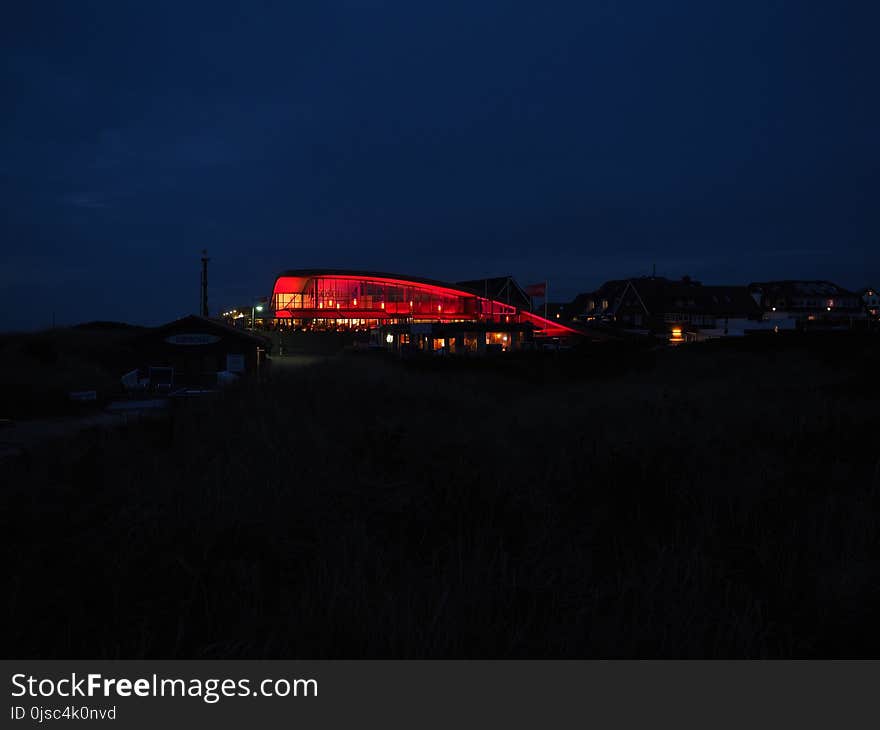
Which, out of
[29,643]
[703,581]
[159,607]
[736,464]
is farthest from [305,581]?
[736,464]

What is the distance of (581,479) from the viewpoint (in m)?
5.60

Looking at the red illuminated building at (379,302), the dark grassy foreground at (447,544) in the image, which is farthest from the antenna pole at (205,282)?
the dark grassy foreground at (447,544)

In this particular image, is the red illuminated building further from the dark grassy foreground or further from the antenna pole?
the dark grassy foreground

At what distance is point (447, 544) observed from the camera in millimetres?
4148

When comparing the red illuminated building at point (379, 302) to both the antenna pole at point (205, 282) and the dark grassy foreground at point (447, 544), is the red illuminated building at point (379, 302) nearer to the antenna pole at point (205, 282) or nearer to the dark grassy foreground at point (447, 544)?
the antenna pole at point (205, 282)

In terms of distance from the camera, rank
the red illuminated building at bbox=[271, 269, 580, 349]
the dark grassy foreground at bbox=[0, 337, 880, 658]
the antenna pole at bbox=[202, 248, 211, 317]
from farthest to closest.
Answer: the red illuminated building at bbox=[271, 269, 580, 349], the antenna pole at bbox=[202, 248, 211, 317], the dark grassy foreground at bbox=[0, 337, 880, 658]

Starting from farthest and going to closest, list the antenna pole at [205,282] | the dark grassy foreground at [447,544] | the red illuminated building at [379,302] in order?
the red illuminated building at [379,302] → the antenna pole at [205,282] → the dark grassy foreground at [447,544]

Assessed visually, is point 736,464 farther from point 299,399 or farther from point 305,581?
point 299,399

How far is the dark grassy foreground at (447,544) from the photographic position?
9.84 feet

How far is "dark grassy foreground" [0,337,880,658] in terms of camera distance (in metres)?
3.00

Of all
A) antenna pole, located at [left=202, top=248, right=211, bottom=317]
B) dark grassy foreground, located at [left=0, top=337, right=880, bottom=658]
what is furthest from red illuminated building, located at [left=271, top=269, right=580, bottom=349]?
dark grassy foreground, located at [left=0, top=337, right=880, bottom=658]

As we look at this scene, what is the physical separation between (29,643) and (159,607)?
2.12 feet

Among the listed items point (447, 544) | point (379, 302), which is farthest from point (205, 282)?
point (447, 544)

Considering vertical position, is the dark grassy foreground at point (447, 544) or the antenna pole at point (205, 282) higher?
the antenna pole at point (205, 282)
